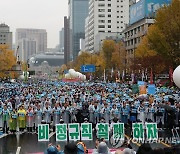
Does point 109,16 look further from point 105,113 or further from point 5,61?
point 105,113

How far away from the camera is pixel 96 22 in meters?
167

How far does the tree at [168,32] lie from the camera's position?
1740 inches

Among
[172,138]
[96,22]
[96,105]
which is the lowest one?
[172,138]

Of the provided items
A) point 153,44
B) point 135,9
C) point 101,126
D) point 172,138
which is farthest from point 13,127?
point 135,9

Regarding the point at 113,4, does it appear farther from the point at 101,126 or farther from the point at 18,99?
the point at 101,126

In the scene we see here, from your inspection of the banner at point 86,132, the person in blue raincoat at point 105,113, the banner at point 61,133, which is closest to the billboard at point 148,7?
the person in blue raincoat at point 105,113

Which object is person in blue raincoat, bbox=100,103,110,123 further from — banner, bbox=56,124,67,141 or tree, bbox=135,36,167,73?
tree, bbox=135,36,167,73

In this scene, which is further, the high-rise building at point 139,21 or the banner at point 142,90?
the high-rise building at point 139,21

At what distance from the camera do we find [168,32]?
44.5 m

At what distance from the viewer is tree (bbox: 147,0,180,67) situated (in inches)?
1740

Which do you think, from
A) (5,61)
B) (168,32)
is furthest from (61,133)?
(5,61)

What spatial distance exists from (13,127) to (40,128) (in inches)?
135

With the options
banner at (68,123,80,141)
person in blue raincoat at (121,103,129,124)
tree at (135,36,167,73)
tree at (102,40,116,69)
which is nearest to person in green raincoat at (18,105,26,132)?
banner at (68,123,80,141)

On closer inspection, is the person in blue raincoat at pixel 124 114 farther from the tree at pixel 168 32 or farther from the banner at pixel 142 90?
the tree at pixel 168 32
